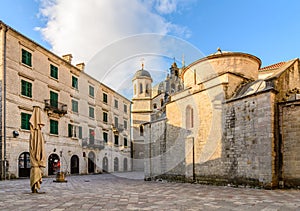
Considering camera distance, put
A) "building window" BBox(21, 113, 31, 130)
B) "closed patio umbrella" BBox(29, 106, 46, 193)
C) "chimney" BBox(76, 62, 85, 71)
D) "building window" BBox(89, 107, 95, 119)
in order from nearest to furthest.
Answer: "closed patio umbrella" BBox(29, 106, 46, 193), "building window" BBox(21, 113, 31, 130), "chimney" BBox(76, 62, 85, 71), "building window" BBox(89, 107, 95, 119)

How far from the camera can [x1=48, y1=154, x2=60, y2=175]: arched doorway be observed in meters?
22.1

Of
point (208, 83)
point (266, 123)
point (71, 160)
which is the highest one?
point (208, 83)

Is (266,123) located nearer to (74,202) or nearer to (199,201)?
(199,201)

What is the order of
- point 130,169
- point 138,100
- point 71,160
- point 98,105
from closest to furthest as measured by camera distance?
point 71,160 < point 98,105 < point 130,169 < point 138,100

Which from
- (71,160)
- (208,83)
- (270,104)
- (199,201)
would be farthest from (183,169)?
(71,160)

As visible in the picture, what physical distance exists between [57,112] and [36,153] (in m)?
14.1

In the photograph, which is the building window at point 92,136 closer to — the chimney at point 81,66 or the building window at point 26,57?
the chimney at point 81,66

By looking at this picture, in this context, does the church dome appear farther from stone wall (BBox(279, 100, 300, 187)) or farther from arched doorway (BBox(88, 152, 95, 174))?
stone wall (BBox(279, 100, 300, 187))

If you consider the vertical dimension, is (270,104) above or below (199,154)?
above

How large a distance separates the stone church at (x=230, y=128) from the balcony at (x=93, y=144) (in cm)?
981

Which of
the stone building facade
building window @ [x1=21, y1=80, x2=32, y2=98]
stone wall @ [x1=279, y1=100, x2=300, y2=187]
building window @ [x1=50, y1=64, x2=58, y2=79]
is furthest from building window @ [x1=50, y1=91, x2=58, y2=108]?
stone wall @ [x1=279, y1=100, x2=300, y2=187]

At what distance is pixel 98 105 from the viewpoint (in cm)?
3070

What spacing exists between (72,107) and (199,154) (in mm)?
15498

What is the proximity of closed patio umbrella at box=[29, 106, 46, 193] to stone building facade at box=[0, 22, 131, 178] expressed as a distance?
30.7 feet
